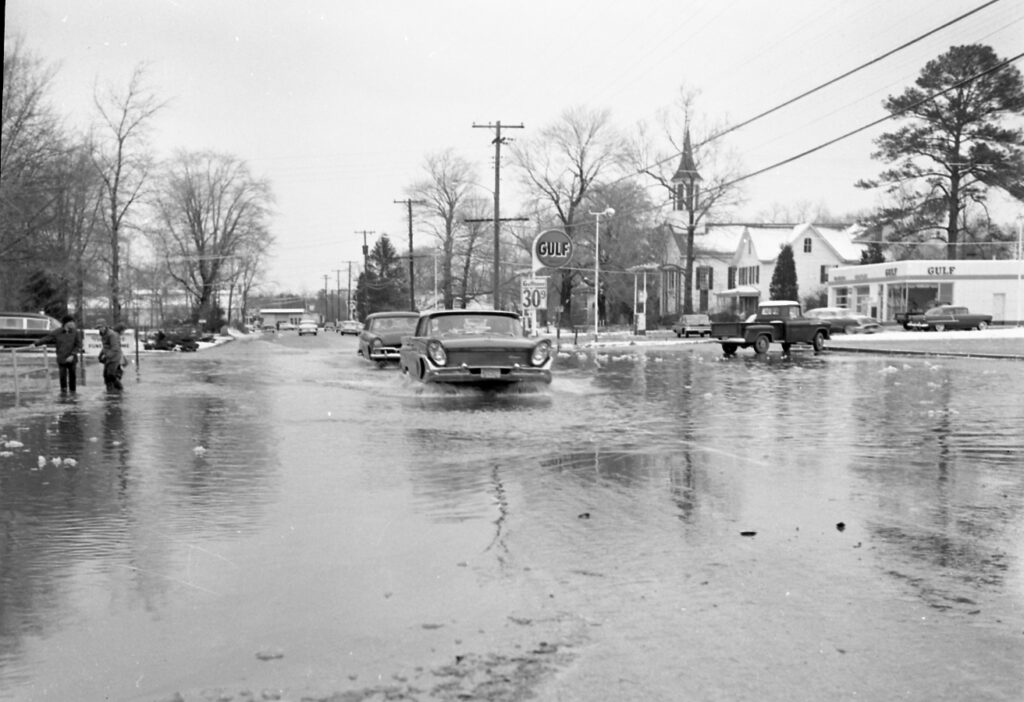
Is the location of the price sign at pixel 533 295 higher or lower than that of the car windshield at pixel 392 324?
higher

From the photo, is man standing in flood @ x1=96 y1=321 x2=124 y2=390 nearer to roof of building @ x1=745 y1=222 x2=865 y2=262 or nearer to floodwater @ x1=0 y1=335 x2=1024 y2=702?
floodwater @ x1=0 y1=335 x2=1024 y2=702

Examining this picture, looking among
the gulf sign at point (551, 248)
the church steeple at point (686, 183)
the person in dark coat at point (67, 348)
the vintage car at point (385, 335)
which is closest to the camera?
the person in dark coat at point (67, 348)

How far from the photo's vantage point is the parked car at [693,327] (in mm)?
59844

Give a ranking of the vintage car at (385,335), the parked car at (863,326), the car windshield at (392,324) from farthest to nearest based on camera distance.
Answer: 1. the parked car at (863,326)
2. the car windshield at (392,324)
3. the vintage car at (385,335)

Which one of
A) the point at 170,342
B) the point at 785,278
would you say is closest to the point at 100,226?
the point at 170,342

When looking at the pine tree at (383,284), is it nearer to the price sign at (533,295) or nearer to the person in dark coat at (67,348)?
the price sign at (533,295)

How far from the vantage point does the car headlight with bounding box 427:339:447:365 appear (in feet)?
53.0

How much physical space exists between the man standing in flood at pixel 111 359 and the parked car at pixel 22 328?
70.7ft

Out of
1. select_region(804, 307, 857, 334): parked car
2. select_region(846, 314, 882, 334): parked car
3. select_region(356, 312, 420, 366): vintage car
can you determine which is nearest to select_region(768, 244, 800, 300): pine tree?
select_region(804, 307, 857, 334): parked car

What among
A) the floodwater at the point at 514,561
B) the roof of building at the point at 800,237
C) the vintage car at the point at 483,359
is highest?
the roof of building at the point at 800,237

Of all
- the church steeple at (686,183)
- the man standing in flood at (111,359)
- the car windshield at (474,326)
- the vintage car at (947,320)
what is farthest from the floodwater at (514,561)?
the church steeple at (686,183)

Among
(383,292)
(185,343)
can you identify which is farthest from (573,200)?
(383,292)

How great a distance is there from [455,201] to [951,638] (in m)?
94.0

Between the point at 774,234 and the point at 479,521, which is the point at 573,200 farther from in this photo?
the point at 479,521
